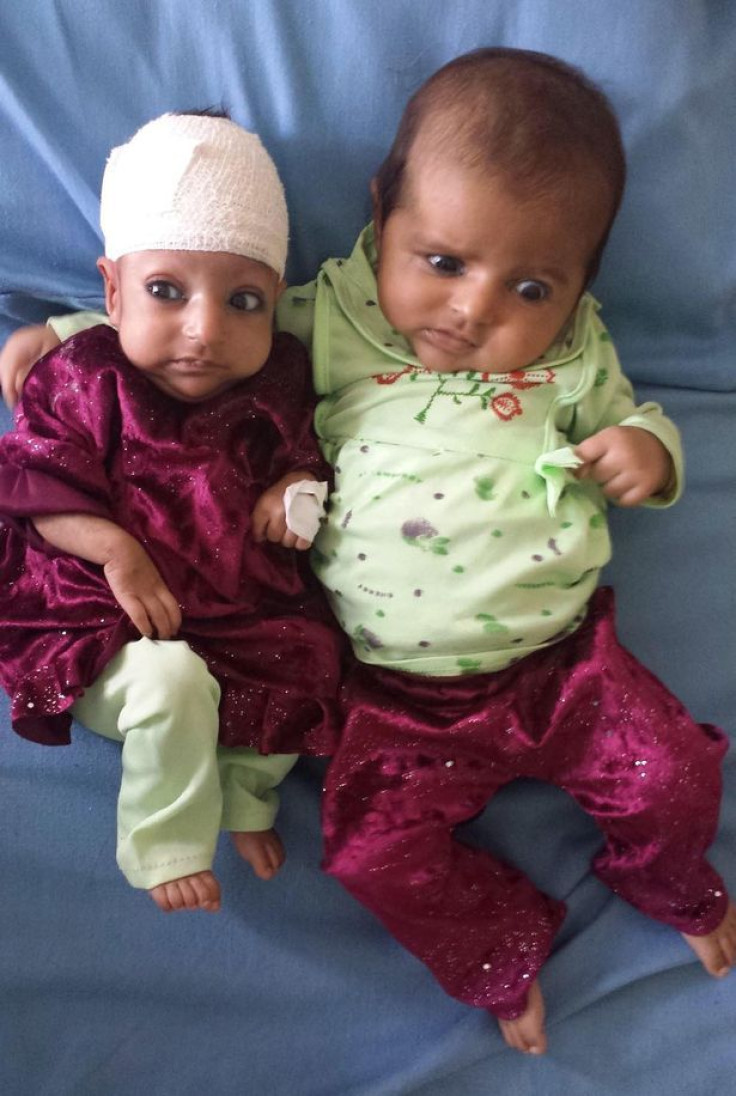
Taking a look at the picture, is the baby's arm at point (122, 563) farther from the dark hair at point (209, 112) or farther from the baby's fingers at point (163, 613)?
the dark hair at point (209, 112)

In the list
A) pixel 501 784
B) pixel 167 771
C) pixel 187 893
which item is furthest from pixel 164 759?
pixel 501 784

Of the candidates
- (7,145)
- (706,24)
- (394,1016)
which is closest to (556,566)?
(394,1016)

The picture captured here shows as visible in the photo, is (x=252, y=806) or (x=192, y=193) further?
(x=252, y=806)

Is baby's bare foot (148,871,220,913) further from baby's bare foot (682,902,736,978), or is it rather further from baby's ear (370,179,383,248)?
baby's ear (370,179,383,248)

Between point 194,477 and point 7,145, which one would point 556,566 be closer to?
point 194,477

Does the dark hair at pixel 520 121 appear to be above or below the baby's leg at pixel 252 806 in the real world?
above

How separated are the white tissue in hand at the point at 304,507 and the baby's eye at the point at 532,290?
27 centimetres

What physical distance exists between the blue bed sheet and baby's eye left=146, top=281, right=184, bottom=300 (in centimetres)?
20

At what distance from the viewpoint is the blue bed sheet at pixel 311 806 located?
98 cm

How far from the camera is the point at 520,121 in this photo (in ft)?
3.01

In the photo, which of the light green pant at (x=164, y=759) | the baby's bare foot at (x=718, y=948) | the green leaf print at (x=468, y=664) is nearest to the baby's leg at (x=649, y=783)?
the baby's bare foot at (x=718, y=948)

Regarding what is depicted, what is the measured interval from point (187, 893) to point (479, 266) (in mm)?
643

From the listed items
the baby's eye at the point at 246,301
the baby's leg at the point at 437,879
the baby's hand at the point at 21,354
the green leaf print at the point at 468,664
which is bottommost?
the baby's leg at the point at 437,879

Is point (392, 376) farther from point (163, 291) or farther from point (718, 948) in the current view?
point (718, 948)
